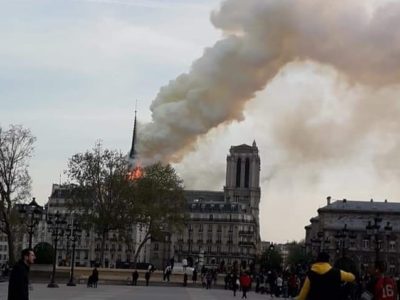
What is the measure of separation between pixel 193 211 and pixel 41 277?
11485cm

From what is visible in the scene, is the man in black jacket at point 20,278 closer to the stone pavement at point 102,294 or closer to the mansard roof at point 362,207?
the stone pavement at point 102,294

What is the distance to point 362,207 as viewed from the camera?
167 meters

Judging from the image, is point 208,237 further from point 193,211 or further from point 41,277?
point 41,277

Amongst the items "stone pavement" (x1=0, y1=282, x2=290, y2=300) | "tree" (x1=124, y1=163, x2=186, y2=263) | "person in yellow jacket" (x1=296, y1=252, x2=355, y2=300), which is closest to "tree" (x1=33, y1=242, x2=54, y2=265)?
"stone pavement" (x1=0, y1=282, x2=290, y2=300)

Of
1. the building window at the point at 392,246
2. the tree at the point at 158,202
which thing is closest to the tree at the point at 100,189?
the tree at the point at 158,202

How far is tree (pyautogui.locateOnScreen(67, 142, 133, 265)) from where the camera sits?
94.0 metres

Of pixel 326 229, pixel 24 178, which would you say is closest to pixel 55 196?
pixel 326 229

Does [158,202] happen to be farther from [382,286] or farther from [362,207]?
[382,286]

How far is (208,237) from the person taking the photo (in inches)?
7077

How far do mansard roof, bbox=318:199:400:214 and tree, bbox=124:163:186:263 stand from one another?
7065 centimetres

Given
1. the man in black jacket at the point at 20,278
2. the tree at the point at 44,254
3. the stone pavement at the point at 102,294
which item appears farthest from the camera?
the tree at the point at 44,254

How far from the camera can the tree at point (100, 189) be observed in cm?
9400

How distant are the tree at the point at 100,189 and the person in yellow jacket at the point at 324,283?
82909mm

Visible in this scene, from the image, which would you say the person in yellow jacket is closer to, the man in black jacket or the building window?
the man in black jacket
